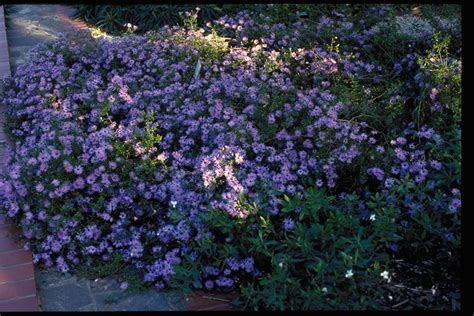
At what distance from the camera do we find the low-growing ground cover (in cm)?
328

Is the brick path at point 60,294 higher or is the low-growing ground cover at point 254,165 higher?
the low-growing ground cover at point 254,165

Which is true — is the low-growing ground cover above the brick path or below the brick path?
above

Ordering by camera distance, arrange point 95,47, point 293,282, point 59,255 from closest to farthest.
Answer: point 293,282
point 59,255
point 95,47

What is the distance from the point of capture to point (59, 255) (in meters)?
3.69

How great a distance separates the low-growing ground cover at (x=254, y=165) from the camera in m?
3.28

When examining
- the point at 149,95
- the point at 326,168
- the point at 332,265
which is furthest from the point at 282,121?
the point at 332,265

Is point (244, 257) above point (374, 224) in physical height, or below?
below

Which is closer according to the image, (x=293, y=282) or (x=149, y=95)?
(x=293, y=282)

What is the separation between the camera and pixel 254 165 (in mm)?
3779

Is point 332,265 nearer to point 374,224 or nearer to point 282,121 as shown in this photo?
point 374,224

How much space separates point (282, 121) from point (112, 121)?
1115 millimetres

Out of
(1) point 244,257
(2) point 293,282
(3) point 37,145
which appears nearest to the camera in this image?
(2) point 293,282

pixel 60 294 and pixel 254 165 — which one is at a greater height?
pixel 254 165

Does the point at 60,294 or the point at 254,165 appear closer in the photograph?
the point at 60,294
